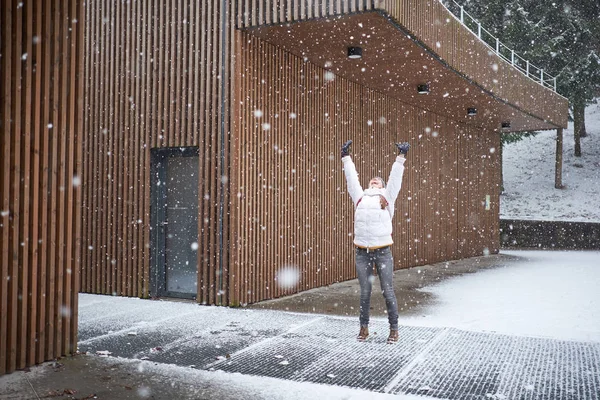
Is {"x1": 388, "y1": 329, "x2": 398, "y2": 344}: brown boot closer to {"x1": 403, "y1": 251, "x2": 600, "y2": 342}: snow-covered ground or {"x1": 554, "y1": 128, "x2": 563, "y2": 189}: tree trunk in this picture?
{"x1": 403, "y1": 251, "x2": 600, "y2": 342}: snow-covered ground

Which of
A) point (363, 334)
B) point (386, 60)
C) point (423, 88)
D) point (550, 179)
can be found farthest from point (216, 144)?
point (550, 179)

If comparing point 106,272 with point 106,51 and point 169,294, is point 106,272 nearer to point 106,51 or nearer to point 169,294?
point 169,294

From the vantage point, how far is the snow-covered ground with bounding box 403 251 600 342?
745 cm

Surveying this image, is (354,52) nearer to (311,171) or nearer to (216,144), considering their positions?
(311,171)

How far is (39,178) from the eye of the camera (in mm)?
5504

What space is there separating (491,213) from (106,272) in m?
14.3

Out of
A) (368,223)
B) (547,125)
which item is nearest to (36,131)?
(368,223)

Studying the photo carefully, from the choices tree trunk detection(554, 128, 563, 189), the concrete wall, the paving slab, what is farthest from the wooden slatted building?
tree trunk detection(554, 128, 563, 189)

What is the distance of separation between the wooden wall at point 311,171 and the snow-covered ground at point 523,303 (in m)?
2.15

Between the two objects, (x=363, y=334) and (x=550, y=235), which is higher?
(x=363, y=334)

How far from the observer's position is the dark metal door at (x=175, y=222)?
9445mm

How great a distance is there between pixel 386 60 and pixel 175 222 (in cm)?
469

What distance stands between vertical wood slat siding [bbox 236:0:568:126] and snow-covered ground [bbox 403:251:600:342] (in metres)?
4.21

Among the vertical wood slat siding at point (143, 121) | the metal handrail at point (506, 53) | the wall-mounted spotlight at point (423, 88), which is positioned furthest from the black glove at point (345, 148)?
the wall-mounted spotlight at point (423, 88)
